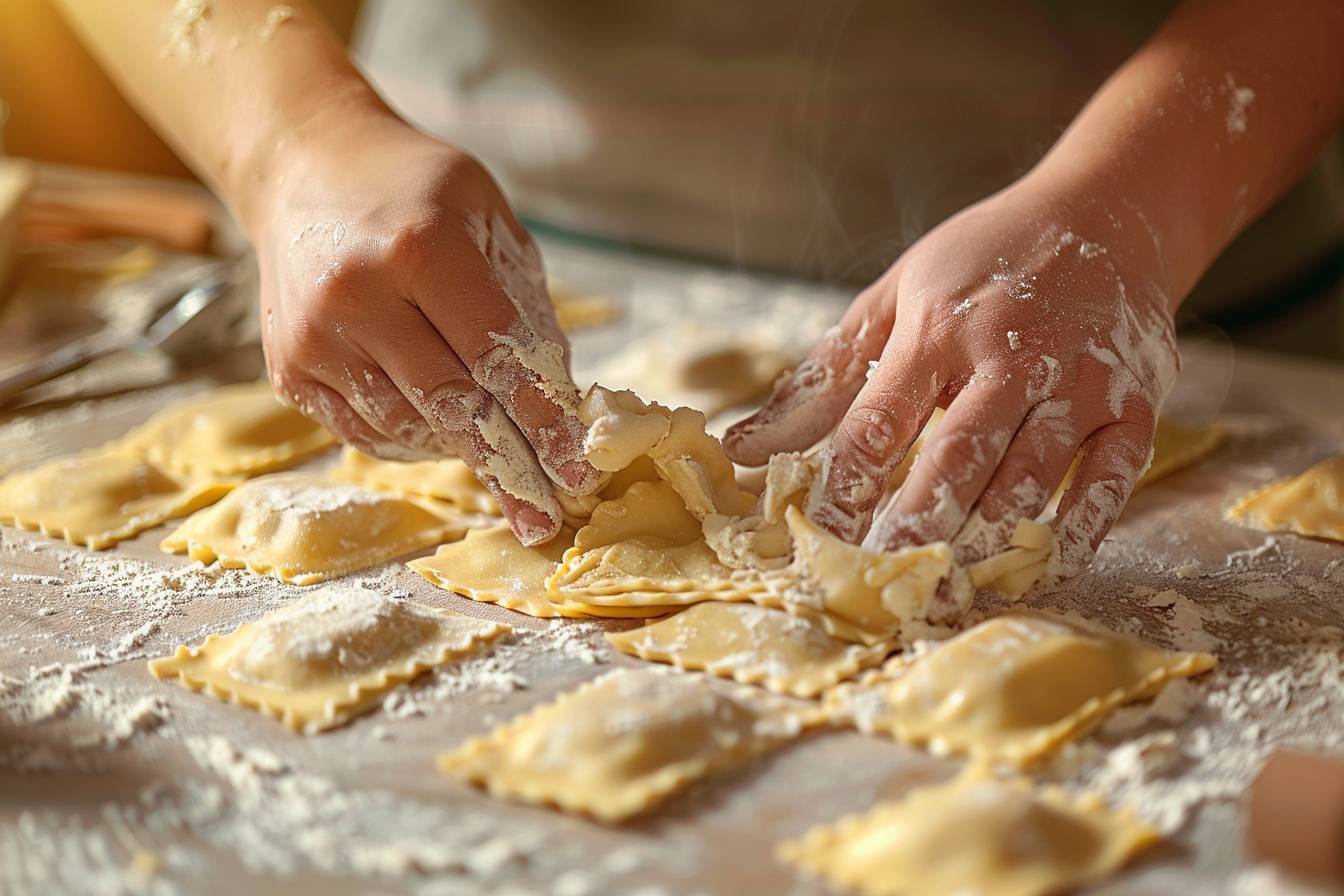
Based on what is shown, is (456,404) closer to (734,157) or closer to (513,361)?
(513,361)

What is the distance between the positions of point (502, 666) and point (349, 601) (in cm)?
23

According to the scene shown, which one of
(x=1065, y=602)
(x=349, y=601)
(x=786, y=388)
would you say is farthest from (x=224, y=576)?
(x=1065, y=602)

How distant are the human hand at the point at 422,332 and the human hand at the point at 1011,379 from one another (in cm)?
39

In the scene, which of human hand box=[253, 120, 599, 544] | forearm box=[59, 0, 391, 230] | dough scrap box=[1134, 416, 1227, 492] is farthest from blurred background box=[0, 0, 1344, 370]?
human hand box=[253, 120, 599, 544]

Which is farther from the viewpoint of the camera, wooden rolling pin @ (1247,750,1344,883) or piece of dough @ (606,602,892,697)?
piece of dough @ (606,602,892,697)

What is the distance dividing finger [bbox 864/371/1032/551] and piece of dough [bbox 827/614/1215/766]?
141 mm

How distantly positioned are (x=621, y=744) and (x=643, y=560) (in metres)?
0.42

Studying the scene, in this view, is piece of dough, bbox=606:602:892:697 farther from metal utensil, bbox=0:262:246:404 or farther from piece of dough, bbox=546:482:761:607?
metal utensil, bbox=0:262:246:404

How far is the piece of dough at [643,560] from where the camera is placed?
1.57 m

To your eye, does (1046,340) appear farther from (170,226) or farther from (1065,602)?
(170,226)

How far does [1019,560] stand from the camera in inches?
58.3

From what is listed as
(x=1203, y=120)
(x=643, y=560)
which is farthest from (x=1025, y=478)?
(x=1203, y=120)

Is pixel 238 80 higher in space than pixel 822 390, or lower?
higher

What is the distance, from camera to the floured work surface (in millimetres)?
1120
